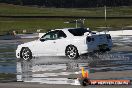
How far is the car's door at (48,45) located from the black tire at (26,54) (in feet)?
1.44

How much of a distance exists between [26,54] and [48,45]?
4.12 feet

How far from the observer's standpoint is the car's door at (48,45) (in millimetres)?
22391

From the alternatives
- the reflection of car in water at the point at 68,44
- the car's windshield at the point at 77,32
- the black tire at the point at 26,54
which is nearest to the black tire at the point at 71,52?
the reflection of car in water at the point at 68,44

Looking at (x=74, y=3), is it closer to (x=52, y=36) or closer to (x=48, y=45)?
(x=52, y=36)

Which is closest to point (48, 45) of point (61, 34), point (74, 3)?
point (61, 34)

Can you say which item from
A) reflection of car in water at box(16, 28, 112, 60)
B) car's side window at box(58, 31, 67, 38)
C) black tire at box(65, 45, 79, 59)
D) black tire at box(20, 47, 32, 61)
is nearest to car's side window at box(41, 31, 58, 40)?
reflection of car in water at box(16, 28, 112, 60)

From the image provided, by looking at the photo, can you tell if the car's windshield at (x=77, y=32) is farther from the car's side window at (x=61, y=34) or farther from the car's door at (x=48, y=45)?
the car's door at (x=48, y=45)

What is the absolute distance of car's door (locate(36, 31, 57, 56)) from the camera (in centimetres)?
2239

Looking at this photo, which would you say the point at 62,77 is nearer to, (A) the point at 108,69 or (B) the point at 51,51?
(A) the point at 108,69

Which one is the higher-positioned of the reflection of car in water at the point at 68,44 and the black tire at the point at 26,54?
the reflection of car in water at the point at 68,44

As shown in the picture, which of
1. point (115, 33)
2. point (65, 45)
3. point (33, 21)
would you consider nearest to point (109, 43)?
point (65, 45)

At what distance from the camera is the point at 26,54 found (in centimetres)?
2300

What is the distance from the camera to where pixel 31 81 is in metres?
13.8

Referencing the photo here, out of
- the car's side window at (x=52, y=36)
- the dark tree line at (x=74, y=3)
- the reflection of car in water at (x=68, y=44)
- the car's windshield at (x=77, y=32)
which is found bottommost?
the reflection of car in water at (x=68, y=44)
